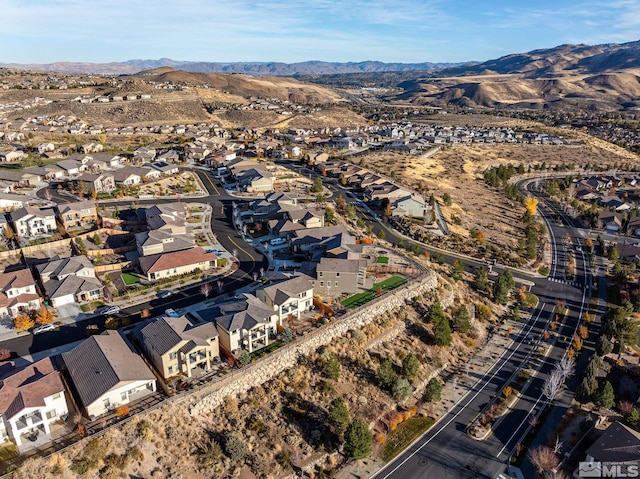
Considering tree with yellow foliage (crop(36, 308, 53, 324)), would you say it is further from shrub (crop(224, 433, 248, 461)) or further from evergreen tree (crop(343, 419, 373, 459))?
evergreen tree (crop(343, 419, 373, 459))

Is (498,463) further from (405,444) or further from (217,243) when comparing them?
(217,243)

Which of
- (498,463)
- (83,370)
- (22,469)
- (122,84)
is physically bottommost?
(498,463)

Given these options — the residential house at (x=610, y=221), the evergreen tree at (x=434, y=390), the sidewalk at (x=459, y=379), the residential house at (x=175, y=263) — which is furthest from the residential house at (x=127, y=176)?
the residential house at (x=610, y=221)

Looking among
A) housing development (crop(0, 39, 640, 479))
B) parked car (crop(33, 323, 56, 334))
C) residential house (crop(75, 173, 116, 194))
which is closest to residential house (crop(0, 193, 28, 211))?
housing development (crop(0, 39, 640, 479))

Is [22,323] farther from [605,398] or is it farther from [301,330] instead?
[605,398]

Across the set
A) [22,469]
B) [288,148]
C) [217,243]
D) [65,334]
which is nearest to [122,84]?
[288,148]

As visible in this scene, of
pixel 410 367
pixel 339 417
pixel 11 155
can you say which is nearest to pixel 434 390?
pixel 410 367
